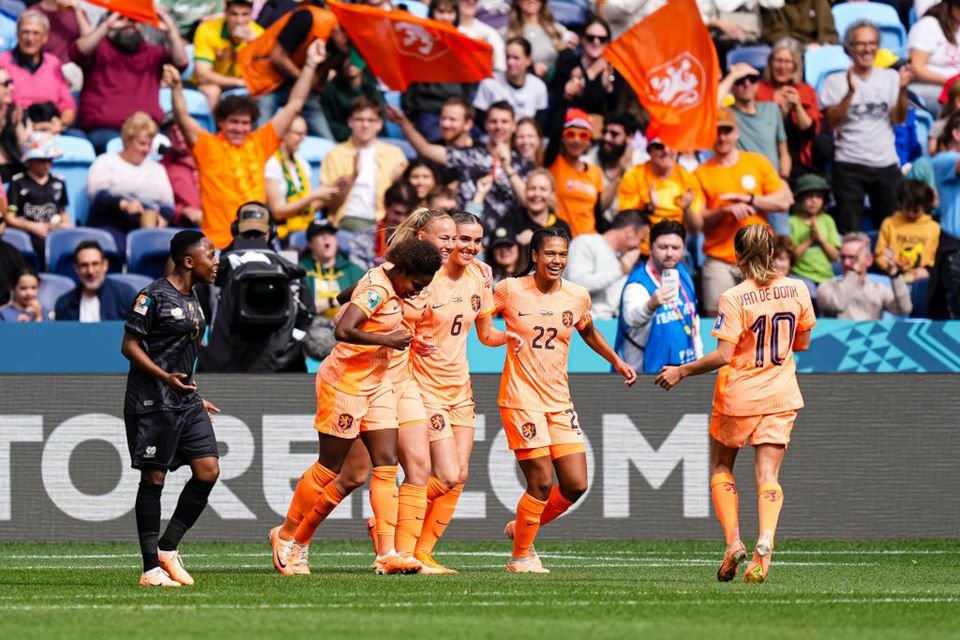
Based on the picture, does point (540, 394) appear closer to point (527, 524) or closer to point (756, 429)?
point (527, 524)

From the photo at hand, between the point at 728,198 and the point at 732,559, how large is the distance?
296 inches

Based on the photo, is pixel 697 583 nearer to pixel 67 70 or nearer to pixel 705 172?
pixel 705 172

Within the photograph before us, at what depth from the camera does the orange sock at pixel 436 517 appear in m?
11.3

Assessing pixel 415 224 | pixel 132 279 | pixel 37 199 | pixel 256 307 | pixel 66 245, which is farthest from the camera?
pixel 37 199

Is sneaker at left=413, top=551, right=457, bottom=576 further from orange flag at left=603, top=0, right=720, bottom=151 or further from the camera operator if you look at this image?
orange flag at left=603, top=0, right=720, bottom=151

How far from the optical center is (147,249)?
1622 cm

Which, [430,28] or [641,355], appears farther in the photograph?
[430,28]

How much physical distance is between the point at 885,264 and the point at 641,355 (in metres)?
3.95

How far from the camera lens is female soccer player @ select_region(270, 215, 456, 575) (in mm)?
10742

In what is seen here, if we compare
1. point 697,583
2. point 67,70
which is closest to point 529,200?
point 67,70

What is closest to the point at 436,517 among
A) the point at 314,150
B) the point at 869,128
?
the point at 314,150

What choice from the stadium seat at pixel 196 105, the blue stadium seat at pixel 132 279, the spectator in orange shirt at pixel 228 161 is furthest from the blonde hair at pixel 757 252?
the stadium seat at pixel 196 105

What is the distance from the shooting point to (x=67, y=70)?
1800 cm

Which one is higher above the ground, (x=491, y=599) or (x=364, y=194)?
(x=491, y=599)
